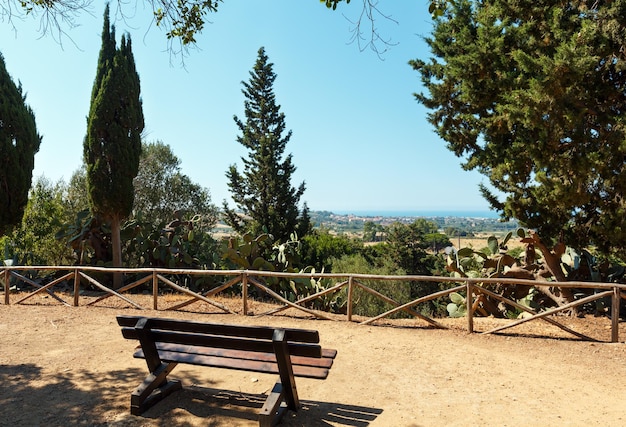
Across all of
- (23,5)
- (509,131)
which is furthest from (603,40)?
(23,5)

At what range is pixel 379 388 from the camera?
4.05 meters

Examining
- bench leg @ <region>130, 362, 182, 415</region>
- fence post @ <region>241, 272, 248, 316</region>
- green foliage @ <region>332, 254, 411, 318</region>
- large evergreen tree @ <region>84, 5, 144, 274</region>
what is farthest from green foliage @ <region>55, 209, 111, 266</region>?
bench leg @ <region>130, 362, 182, 415</region>

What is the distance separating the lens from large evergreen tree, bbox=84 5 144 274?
1028 centimetres

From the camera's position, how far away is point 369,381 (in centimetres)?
423

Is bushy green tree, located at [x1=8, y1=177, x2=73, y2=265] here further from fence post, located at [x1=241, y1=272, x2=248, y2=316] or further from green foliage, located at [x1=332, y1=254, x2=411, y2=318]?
green foliage, located at [x1=332, y1=254, x2=411, y2=318]

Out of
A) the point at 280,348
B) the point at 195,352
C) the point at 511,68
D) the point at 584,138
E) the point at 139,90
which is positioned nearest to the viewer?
the point at 280,348

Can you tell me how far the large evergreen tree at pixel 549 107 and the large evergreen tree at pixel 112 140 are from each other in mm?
7595

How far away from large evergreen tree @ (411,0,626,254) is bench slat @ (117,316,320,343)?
517 centimetres

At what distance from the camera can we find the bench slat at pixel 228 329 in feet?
9.97

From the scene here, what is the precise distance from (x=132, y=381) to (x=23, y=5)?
13.3 ft

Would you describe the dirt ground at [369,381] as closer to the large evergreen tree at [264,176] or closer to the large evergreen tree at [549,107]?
the large evergreen tree at [549,107]

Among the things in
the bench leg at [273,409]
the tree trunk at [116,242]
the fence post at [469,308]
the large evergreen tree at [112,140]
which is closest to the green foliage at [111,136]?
the large evergreen tree at [112,140]

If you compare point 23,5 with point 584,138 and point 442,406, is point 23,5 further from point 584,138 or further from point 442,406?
point 584,138

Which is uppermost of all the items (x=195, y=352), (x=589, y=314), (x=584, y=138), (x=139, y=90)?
(x=139, y=90)
